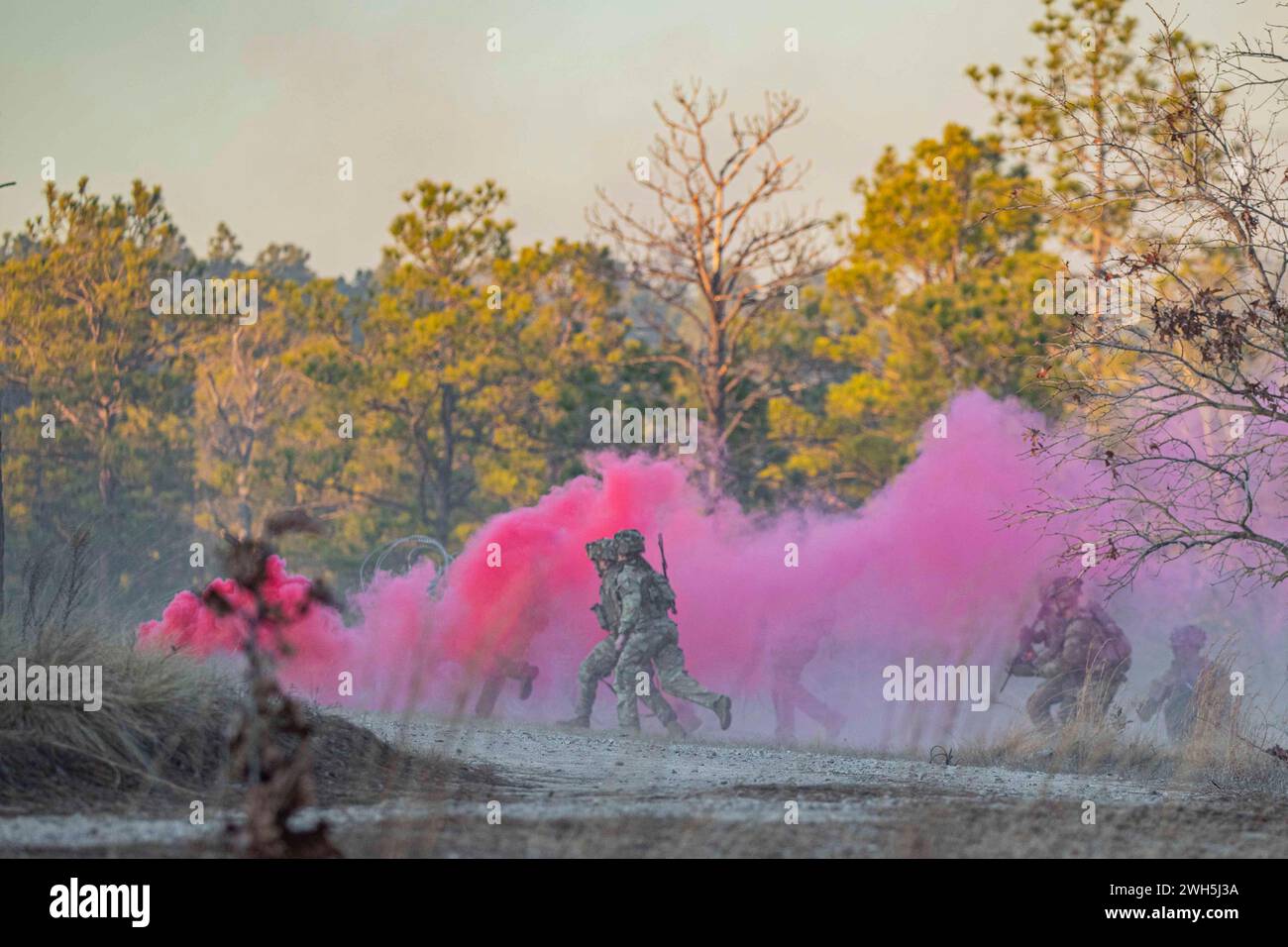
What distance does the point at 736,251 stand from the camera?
3180 cm

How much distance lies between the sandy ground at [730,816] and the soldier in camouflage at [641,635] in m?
4.05

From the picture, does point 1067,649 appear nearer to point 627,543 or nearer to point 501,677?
point 627,543

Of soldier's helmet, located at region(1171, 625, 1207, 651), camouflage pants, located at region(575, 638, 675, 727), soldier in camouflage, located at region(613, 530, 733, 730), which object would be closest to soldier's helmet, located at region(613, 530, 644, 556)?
soldier in camouflage, located at region(613, 530, 733, 730)

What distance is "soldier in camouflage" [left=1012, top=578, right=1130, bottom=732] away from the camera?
60.1 feet

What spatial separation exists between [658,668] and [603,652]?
68 cm

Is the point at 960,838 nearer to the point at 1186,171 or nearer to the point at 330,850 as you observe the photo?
the point at 330,850

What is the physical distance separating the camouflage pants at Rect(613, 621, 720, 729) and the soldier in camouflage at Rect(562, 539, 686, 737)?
0.28 metres

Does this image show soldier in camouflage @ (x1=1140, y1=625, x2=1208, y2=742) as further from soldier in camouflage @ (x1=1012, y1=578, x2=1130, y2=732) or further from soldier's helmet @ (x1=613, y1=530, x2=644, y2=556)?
soldier's helmet @ (x1=613, y1=530, x2=644, y2=556)

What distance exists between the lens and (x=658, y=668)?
702 inches

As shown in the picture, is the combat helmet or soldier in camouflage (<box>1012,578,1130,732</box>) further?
soldier in camouflage (<box>1012,578,1130,732</box>)

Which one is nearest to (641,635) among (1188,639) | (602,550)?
(602,550)

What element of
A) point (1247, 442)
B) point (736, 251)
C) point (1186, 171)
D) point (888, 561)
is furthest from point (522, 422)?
point (1186, 171)
